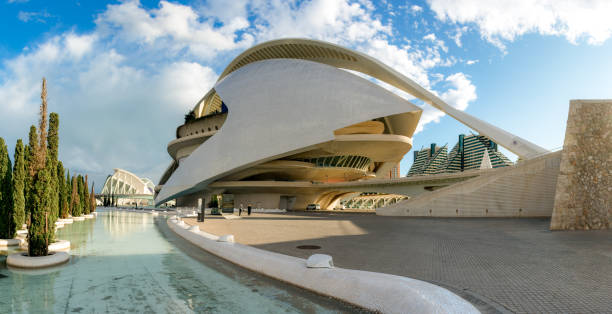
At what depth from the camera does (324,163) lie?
40.8 metres

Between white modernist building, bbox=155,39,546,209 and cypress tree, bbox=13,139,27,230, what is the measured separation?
23.0 meters

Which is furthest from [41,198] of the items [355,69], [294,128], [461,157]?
[461,157]

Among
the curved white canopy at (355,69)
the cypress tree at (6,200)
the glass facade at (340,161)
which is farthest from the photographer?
the glass facade at (340,161)

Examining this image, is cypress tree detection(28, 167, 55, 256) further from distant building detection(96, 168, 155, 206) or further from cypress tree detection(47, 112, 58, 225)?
distant building detection(96, 168, 155, 206)

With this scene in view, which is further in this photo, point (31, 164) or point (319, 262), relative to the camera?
point (31, 164)

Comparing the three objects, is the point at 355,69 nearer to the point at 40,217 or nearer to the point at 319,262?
the point at 40,217

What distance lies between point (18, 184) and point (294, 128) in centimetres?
2458

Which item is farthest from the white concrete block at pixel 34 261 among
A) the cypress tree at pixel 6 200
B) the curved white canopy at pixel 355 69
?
the curved white canopy at pixel 355 69

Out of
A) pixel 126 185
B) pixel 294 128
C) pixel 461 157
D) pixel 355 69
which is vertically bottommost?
pixel 126 185

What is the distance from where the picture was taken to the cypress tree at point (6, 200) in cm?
1101

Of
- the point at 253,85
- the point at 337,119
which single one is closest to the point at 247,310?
the point at 337,119

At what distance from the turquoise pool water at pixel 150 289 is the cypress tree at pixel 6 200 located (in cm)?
378

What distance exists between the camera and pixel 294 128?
33688 mm

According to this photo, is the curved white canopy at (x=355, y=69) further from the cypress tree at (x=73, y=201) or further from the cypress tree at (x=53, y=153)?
the cypress tree at (x=73, y=201)
